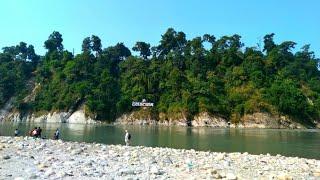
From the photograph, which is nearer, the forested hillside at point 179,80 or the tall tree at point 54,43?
the forested hillside at point 179,80

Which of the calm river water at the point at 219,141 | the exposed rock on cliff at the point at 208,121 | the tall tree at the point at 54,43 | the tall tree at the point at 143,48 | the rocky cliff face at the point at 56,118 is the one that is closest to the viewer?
the calm river water at the point at 219,141

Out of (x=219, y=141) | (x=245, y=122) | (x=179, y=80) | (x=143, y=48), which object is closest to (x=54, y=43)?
(x=143, y=48)

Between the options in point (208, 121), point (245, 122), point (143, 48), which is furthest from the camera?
point (143, 48)

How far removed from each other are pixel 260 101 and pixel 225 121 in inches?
482

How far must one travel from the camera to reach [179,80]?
14362 cm

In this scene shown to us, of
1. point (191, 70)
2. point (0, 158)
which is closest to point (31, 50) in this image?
point (191, 70)

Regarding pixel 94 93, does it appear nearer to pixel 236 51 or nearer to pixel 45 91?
pixel 45 91

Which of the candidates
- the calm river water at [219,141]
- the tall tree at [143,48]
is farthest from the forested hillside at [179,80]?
the calm river water at [219,141]

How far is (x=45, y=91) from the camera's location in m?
165

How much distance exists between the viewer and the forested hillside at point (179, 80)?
131625 millimetres

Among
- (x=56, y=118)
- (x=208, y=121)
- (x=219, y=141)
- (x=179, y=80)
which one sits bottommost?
(x=219, y=141)

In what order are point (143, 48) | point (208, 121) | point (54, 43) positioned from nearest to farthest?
1. point (208, 121)
2. point (143, 48)
3. point (54, 43)

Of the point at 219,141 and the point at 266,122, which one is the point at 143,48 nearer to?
the point at 266,122

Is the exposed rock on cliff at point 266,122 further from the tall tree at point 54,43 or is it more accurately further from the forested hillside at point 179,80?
the tall tree at point 54,43
